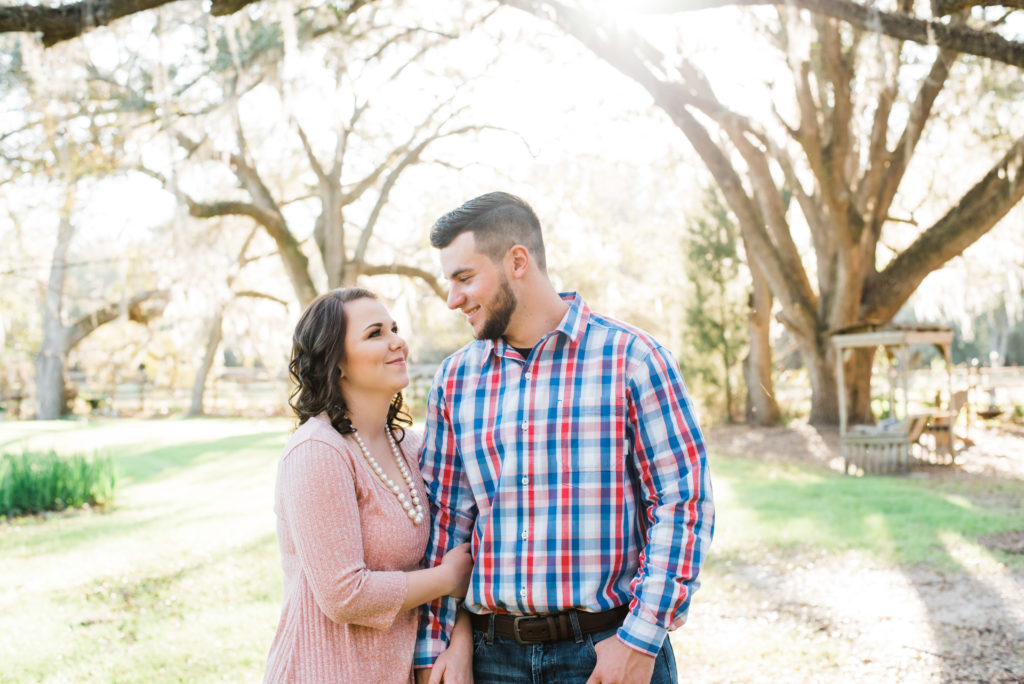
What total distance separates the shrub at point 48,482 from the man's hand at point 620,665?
29.7ft

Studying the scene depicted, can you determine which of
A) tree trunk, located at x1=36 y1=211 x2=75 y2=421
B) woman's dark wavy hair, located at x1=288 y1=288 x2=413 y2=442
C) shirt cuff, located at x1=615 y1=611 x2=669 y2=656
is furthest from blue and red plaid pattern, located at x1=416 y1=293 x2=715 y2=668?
tree trunk, located at x1=36 y1=211 x2=75 y2=421

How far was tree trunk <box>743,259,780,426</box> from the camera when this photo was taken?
1783cm

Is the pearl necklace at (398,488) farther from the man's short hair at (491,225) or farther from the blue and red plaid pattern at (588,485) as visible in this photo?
the man's short hair at (491,225)

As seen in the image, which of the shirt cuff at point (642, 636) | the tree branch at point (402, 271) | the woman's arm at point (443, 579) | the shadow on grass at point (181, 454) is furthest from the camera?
the tree branch at point (402, 271)

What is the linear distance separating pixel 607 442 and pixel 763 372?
16.6 meters

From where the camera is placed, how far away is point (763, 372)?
1797 cm

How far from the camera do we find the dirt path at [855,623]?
4547 mm

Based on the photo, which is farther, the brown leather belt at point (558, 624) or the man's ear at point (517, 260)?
the man's ear at point (517, 260)

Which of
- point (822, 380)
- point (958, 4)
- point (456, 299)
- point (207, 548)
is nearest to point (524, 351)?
point (456, 299)

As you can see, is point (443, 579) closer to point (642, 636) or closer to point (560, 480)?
point (560, 480)

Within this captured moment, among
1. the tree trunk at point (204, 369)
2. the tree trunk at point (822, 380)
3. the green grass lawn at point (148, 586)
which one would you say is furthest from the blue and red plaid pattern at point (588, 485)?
the tree trunk at point (204, 369)

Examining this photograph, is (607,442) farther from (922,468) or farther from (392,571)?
(922,468)

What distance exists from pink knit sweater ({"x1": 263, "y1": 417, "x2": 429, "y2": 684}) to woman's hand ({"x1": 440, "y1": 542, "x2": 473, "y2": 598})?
4.4 inches

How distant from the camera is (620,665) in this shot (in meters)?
1.96
